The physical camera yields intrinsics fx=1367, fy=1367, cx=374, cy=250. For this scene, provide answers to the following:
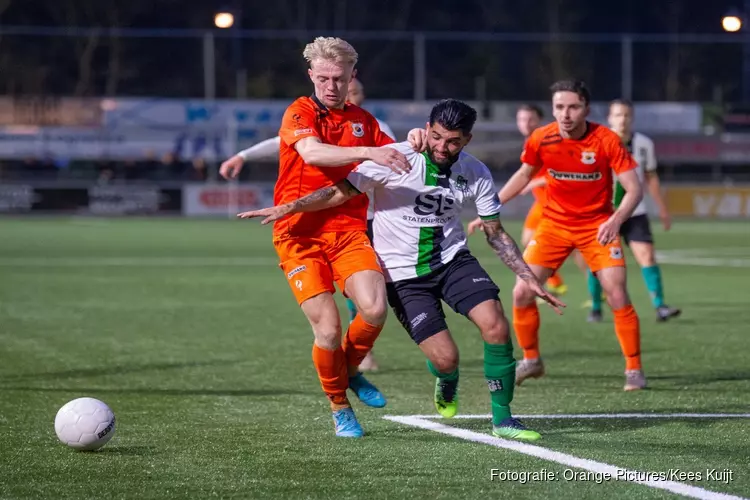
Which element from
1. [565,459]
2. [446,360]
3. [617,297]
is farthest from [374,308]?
[617,297]

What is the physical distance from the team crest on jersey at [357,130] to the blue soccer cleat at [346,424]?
1.47 m

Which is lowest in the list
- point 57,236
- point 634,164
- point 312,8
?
point 57,236

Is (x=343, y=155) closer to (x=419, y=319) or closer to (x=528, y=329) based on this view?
(x=419, y=319)

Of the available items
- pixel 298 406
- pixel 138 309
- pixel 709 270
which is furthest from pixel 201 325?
pixel 709 270

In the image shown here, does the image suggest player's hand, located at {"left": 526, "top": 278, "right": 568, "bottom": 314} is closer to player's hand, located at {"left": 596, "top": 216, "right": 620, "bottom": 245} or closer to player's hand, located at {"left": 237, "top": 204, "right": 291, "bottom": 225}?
player's hand, located at {"left": 237, "top": 204, "right": 291, "bottom": 225}

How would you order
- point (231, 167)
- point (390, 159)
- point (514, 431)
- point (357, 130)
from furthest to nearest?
point (231, 167), point (357, 130), point (514, 431), point (390, 159)

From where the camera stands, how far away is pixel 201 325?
1309cm

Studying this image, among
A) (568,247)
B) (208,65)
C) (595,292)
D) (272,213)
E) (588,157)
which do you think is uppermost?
(208,65)

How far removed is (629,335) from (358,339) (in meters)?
2.41

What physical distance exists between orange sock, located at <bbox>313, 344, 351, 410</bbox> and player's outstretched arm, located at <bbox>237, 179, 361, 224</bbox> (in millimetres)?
731

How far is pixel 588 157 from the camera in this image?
932 cm

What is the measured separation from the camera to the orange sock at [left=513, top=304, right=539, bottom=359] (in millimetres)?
9273

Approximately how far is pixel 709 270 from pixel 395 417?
43.6ft

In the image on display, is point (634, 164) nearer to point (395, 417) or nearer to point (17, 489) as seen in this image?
point (395, 417)
